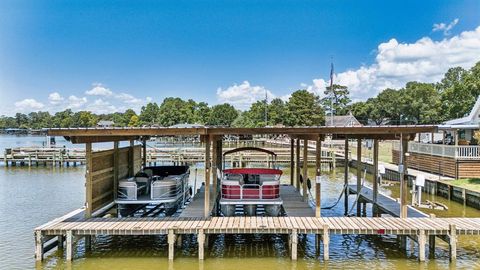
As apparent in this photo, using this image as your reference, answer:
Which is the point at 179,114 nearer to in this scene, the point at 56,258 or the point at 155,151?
the point at 155,151

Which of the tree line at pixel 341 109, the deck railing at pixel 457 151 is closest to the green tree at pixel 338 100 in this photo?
the tree line at pixel 341 109

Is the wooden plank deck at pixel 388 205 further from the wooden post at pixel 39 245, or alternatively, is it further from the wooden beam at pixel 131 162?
the wooden post at pixel 39 245

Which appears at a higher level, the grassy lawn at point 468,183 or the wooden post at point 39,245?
the grassy lawn at point 468,183

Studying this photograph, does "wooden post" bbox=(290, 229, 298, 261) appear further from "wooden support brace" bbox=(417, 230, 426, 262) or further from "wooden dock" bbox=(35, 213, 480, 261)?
"wooden support brace" bbox=(417, 230, 426, 262)

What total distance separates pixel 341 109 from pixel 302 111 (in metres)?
31.1

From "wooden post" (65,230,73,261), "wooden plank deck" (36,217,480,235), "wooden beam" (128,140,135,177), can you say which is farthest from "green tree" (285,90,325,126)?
"wooden post" (65,230,73,261)

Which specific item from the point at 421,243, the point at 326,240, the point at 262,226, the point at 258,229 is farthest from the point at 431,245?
the point at 258,229

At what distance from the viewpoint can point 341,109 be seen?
10375 cm

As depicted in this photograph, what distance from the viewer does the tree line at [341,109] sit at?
168 ft

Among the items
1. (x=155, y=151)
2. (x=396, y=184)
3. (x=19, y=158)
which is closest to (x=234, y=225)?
(x=396, y=184)

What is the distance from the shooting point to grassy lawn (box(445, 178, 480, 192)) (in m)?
20.3

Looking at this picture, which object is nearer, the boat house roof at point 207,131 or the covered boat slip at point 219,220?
the covered boat slip at point 219,220

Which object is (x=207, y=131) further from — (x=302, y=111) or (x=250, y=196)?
(x=302, y=111)

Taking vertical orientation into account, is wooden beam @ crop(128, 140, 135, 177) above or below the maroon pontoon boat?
above
